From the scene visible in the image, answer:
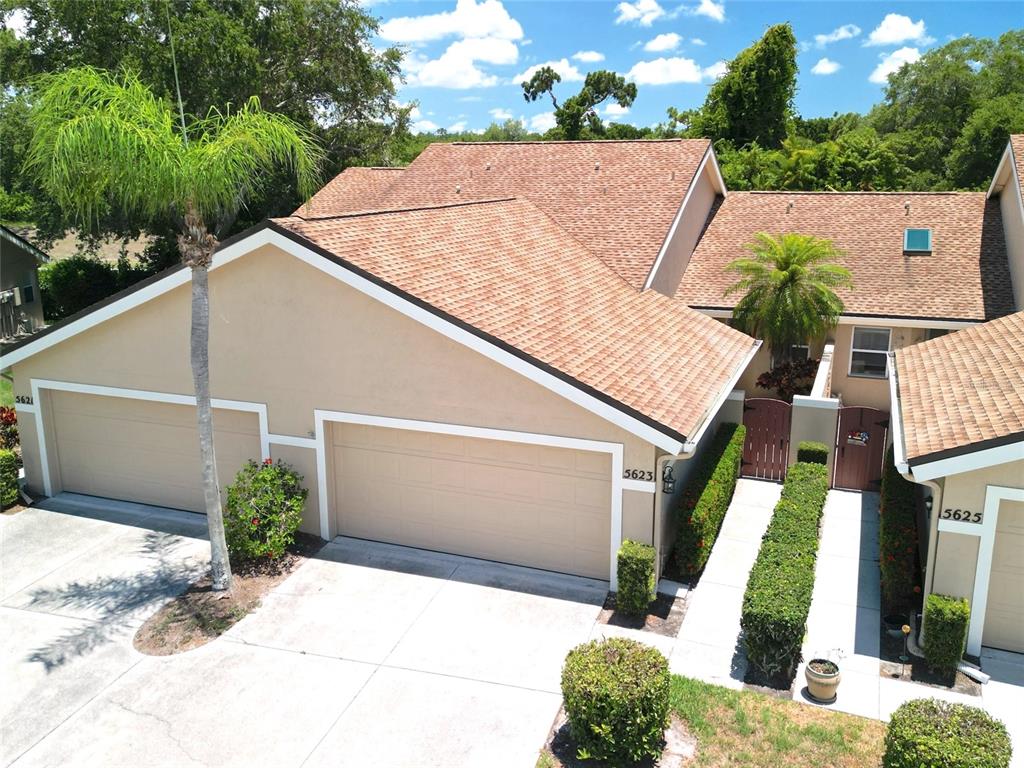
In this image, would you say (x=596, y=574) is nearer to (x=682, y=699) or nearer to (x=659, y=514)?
(x=659, y=514)

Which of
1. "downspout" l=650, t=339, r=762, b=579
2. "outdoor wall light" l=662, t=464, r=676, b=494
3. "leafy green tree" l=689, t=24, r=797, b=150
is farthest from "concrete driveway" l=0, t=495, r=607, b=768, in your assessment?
"leafy green tree" l=689, t=24, r=797, b=150

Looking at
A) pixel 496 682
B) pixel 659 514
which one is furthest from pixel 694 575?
pixel 496 682

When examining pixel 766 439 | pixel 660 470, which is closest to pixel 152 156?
pixel 660 470

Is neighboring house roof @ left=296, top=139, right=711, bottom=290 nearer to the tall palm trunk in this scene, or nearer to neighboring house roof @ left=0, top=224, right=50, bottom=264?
the tall palm trunk

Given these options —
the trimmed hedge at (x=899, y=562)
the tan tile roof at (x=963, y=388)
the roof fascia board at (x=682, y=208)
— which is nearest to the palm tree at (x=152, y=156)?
the tan tile roof at (x=963, y=388)

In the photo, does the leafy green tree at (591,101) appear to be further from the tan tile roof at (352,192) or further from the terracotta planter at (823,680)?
the terracotta planter at (823,680)

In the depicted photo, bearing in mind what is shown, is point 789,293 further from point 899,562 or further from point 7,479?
point 7,479
